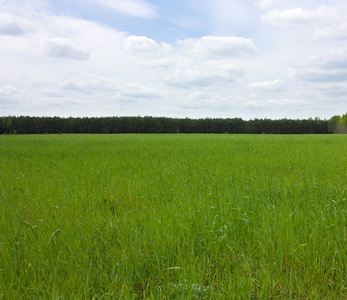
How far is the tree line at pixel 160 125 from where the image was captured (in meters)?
73.2

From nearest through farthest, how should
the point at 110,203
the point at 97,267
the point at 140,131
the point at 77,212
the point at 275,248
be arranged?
1. the point at 97,267
2. the point at 275,248
3. the point at 77,212
4. the point at 110,203
5. the point at 140,131

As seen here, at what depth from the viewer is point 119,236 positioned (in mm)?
3283

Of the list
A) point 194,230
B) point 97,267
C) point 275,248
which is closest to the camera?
point 97,267

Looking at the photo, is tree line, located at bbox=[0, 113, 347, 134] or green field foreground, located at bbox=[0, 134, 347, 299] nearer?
green field foreground, located at bbox=[0, 134, 347, 299]

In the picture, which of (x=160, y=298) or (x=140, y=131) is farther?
(x=140, y=131)

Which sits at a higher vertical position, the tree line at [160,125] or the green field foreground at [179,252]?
the tree line at [160,125]

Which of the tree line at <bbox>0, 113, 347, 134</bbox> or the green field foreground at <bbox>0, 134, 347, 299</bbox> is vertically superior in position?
the tree line at <bbox>0, 113, 347, 134</bbox>

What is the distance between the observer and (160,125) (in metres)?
74.6

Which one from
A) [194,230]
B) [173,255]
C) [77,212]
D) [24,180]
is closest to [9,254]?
[77,212]

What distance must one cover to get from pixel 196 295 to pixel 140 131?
2898 inches

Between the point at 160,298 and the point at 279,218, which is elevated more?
the point at 279,218

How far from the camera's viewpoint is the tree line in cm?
7325

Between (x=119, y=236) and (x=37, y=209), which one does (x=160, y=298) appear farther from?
(x=37, y=209)

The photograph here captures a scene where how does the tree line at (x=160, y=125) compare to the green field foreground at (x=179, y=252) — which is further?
the tree line at (x=160, y=125)
